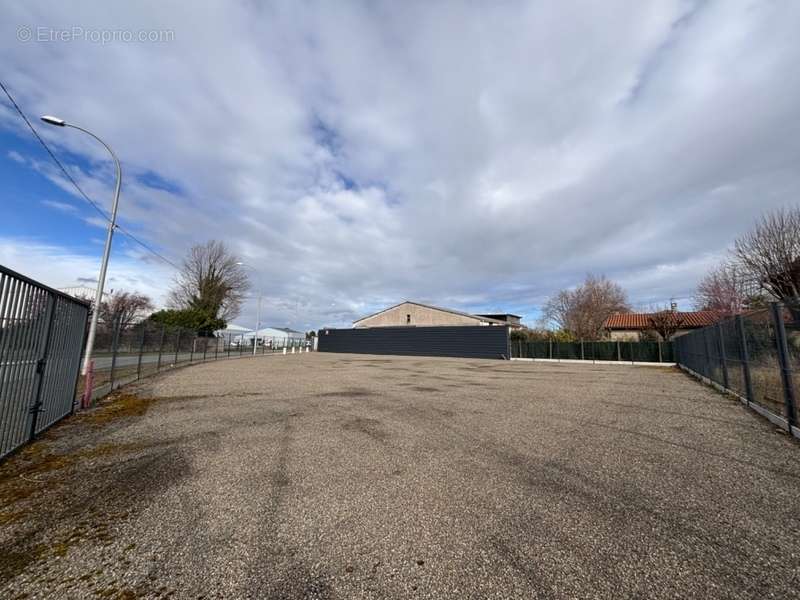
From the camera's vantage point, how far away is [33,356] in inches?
169

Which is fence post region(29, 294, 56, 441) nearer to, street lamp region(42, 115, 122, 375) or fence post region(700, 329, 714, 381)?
street lamp region(42, 115, 122, 375)

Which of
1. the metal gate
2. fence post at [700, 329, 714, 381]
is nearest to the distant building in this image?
fence post at [700, 329, 714, 381]

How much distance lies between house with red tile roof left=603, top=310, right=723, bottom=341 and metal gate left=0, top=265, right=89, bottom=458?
29.6 meters

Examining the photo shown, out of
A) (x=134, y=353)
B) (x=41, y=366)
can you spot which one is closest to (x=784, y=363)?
(x=41, y=366)

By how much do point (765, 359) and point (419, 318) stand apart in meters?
32.3

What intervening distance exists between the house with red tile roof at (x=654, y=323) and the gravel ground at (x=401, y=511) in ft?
83.1

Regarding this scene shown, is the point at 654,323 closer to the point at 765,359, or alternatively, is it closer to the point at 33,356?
the point at 765,359

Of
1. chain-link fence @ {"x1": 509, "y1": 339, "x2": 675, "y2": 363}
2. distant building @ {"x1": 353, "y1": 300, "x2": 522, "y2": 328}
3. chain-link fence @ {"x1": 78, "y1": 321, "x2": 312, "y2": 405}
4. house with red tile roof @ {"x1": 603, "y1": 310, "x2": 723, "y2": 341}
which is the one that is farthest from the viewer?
distant building @ {"x1": 353, "y1": 300, "x2": 522, "y2": 328}

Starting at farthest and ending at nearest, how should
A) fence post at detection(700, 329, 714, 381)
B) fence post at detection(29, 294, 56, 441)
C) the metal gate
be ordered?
fence post at detection(700, 329, 714, 381) < fence post at detection(29, 294, 56, 441) < the metal gate

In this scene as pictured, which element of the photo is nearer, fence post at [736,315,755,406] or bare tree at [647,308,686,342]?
fence post at [736,315,755,406]

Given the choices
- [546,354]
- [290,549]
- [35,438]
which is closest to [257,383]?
[35,438]

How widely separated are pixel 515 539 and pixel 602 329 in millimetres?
40703

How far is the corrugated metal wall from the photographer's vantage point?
30.4 metres

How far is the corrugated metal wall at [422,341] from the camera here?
30438 millimetres
